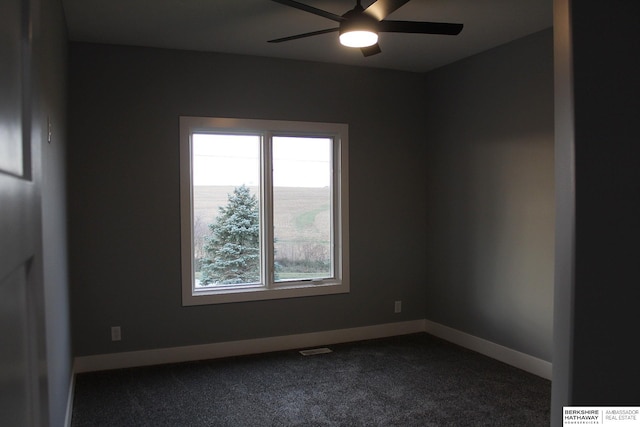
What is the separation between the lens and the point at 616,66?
1.04m

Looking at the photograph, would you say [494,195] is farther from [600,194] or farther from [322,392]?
[600,194]

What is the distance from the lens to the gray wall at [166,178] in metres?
3.93

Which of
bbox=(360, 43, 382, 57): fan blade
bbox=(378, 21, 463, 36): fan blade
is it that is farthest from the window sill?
bbox=(378, 21, 463, 36): fan blade

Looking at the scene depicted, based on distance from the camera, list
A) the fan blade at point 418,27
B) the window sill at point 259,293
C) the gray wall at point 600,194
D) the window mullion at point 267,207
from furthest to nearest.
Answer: the window mullion at point 267,207 → the window sill at point 259,293 → the fan blade at point 418,27 → the gray wall at point 600,194

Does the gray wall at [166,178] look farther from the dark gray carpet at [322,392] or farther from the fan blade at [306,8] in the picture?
the fan blade at [306,8]

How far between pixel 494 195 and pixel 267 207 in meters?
2.02

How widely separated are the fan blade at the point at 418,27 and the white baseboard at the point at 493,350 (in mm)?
2559

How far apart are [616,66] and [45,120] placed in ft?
7.29

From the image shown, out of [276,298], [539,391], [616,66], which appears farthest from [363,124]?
[616,66]

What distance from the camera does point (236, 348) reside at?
172 inches

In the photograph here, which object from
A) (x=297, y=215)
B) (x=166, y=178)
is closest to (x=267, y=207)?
(x=297, y=215)

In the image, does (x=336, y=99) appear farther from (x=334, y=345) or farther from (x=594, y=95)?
(x=594, y=95)

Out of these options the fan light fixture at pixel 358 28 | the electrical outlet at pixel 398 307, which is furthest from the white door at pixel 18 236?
the electrical outlet at pixel 398 307

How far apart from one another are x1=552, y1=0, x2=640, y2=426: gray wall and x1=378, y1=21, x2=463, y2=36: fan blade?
188 centimetres
